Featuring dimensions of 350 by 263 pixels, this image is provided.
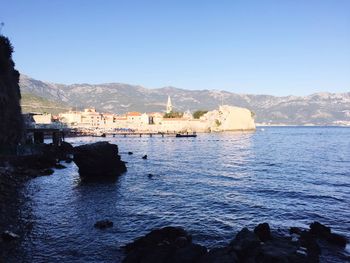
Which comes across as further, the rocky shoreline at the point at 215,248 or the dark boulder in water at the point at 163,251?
the dark boulder in water at the point at 163,251

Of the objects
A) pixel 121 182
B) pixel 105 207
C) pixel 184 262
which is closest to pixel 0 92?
pixel 121 182

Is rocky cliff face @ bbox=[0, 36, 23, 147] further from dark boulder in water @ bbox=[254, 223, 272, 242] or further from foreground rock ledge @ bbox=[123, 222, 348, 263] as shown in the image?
dark boulder in water @ bbox=[254, 223, 272, 242]

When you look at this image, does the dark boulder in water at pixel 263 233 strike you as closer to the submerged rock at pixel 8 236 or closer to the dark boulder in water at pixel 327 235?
the dark boulder in water at pixel 327 235

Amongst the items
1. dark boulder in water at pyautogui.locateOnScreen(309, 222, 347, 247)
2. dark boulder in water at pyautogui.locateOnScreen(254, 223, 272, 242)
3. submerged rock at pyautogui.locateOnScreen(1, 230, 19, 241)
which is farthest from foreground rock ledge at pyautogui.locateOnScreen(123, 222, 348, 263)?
submerged rock at pyautogui.locateOnScreen(1, 230, 19, 241)

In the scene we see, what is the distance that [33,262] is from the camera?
819 inches

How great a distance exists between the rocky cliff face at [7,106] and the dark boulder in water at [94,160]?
14487 mm

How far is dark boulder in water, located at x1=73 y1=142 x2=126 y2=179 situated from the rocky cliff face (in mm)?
14487

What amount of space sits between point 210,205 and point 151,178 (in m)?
20.9

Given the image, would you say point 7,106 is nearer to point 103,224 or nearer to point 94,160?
point 94,160

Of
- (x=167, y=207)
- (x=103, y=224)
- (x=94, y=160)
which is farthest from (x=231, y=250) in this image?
(x=94, y=160)

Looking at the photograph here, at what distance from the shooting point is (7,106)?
60875 millimetres

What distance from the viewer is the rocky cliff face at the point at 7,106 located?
2281 inches

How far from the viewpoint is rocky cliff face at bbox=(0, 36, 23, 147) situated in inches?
2281

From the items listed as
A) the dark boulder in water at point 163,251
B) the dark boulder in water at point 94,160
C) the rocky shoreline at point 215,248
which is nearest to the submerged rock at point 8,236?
the rocky shoreline at point 215,248
